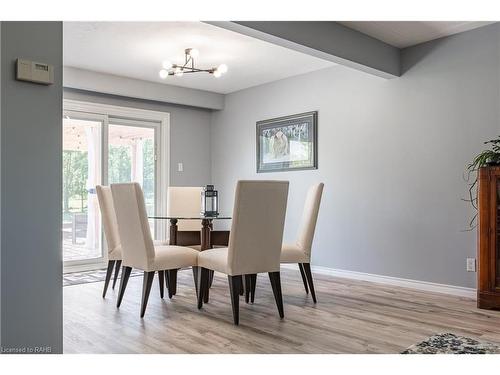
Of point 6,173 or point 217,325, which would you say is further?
point 217,325

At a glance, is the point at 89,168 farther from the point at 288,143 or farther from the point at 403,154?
the point at 403,154

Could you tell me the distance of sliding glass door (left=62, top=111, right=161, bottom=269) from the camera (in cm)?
525

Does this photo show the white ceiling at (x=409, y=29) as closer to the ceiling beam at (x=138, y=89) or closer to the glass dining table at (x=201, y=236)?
the glass dining table at (x=201, y=236)

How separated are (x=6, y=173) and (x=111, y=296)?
2239 mm

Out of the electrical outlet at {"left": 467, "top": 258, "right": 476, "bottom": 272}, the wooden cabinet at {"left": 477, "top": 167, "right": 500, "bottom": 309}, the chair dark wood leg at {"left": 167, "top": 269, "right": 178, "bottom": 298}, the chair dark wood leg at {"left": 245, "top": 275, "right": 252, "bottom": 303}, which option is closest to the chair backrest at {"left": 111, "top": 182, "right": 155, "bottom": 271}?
the chair dark wood leg at {"left": 167, "top": 269, "right": 178, "bottom": 298}

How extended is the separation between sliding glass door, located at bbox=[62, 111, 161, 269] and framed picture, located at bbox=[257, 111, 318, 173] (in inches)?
63.2

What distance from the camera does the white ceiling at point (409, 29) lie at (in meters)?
3.68

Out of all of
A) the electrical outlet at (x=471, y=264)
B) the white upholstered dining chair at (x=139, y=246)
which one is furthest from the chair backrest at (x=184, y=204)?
the electrical outlet at (x=471, y=264)

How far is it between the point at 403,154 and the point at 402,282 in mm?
1227

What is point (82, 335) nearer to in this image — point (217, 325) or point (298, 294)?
point (217, 325)

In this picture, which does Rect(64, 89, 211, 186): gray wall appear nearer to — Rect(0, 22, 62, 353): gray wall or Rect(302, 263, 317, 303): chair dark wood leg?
Rect(302, 263, 317, 303): chair dark wood leg

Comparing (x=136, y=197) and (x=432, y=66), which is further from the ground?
(x=432, y=66)

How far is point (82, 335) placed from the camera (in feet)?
8.91
